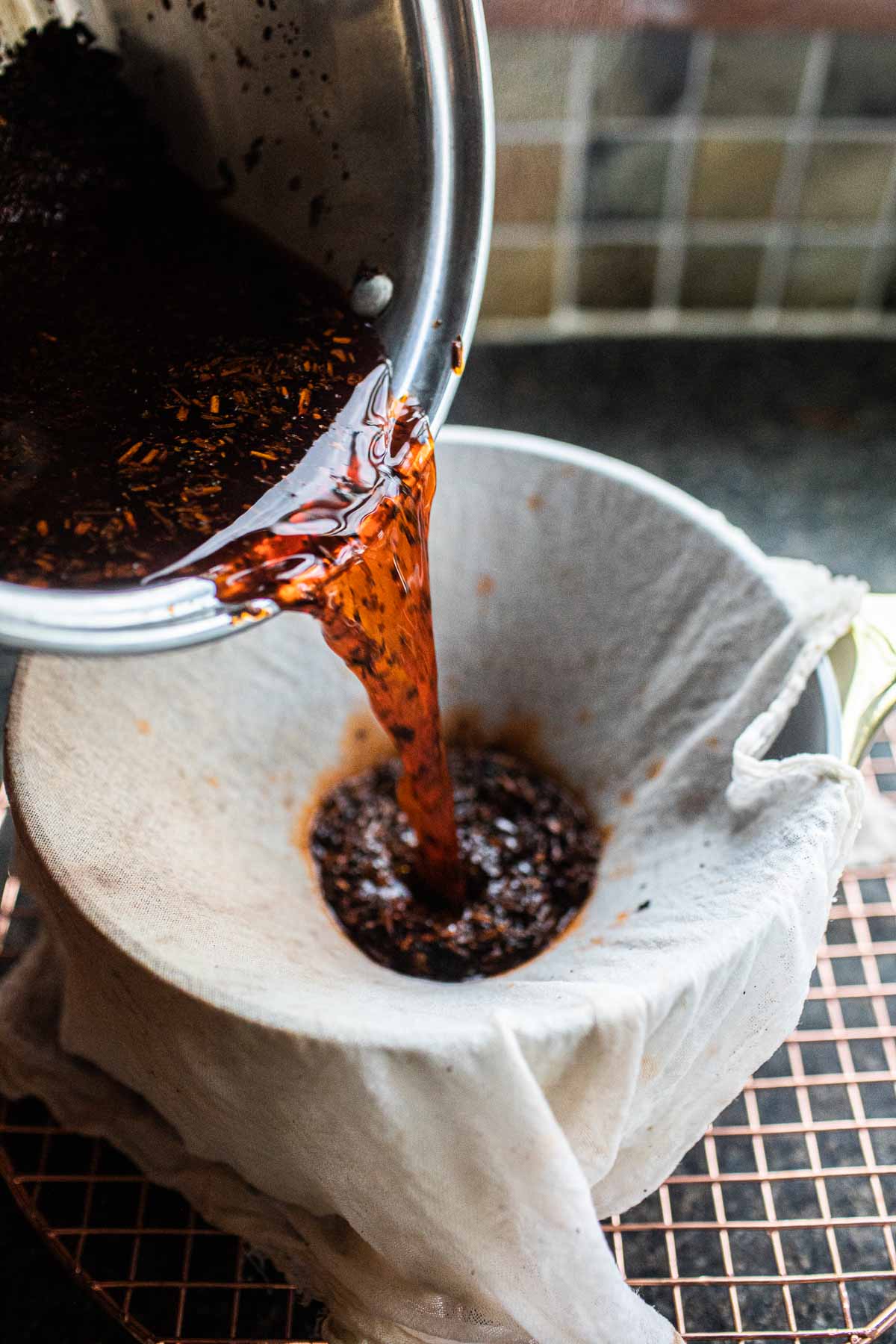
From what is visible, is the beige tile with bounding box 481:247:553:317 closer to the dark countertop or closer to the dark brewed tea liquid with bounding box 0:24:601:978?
the dark countertop

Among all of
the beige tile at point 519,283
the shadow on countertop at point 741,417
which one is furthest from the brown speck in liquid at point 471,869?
the beige tile at point 519,283

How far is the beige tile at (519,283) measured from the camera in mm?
1396

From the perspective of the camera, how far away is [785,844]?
2.33ft

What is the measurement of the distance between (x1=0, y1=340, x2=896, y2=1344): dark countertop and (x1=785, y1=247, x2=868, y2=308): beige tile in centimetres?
5

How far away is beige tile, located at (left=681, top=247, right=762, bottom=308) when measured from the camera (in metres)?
1.41

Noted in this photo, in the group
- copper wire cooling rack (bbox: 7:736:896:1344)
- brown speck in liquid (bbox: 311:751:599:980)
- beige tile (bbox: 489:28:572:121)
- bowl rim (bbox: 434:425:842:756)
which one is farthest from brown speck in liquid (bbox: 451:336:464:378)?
beige tile (bbox: 489:28:572:121)

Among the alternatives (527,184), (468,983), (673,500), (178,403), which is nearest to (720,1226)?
(468,983)

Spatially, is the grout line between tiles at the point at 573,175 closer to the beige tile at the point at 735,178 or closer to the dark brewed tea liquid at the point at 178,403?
the beige tile at the point at 735,178

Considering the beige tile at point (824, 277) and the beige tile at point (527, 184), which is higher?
the beige tile at point (527, 184)

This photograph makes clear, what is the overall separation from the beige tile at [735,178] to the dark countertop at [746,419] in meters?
0.16

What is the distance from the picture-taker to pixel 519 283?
1.44 meters

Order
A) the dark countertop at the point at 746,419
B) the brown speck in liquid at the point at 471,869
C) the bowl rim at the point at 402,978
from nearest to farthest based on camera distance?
the bowl rim at the point at 402,978 < the brown speck in liquid at the point at 471,869 < the dark countertop at the point at 746,419

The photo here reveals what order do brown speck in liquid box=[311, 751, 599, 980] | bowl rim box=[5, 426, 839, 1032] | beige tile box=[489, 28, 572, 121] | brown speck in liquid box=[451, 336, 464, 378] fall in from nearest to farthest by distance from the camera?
bowl rim box=[5, 426, 839, 1032] → brown speck in liquid box=[451, 336, 464, 378] → brown speck in liquid box=[311, 751, 599, 980] → beige tile box=[489, 28, 572, 121]

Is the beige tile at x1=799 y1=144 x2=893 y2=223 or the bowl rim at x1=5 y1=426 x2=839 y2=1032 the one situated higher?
the beige tile at x1=799 y1=144 x2=893 y2=223
